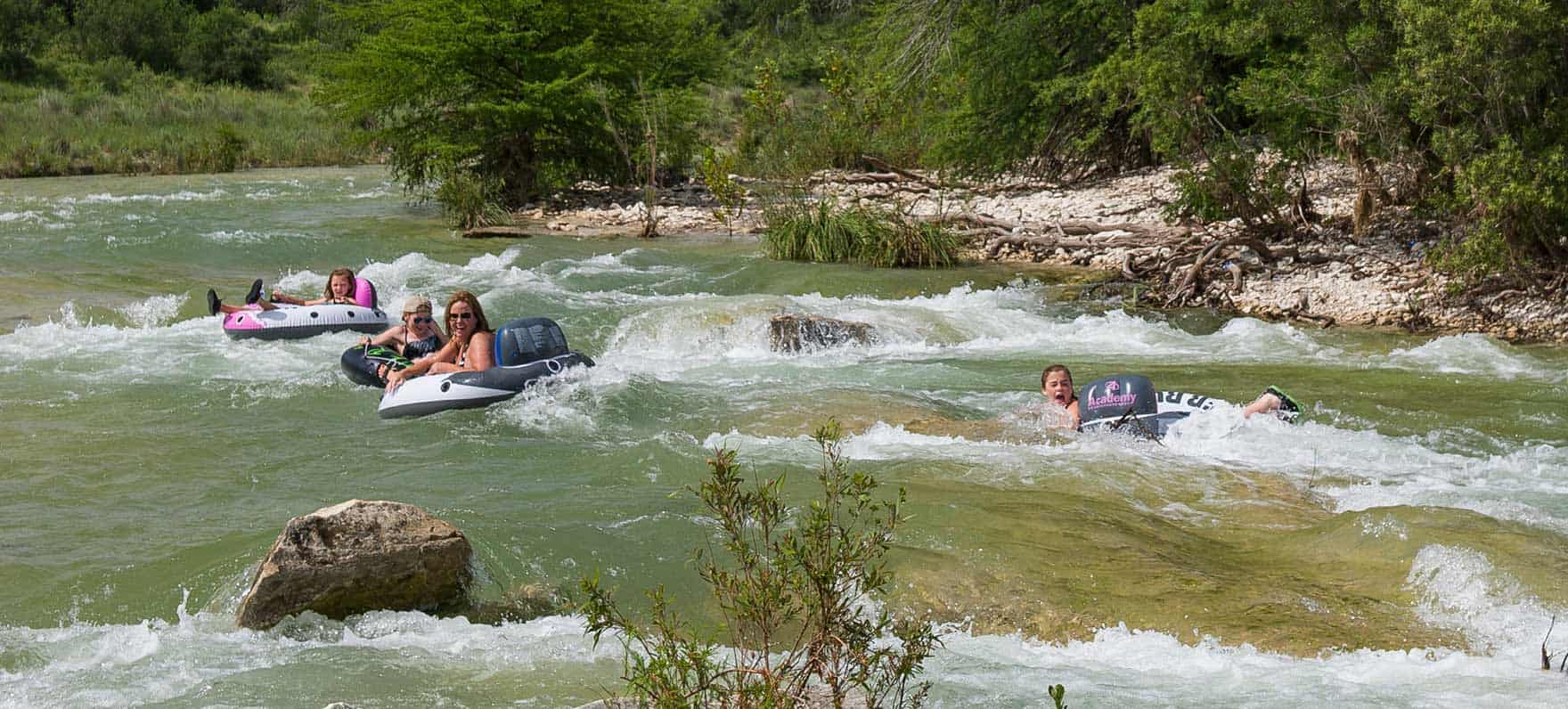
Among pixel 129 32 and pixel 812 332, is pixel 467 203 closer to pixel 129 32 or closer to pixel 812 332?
pixel 812 332

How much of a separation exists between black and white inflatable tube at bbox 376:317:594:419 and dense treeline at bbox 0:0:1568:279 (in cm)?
739

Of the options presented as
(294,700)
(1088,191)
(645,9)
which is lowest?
(294,700)

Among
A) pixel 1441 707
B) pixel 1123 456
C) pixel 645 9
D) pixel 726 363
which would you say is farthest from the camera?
pixel 645 9

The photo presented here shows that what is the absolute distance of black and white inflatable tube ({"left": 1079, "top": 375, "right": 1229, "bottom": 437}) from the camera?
854cm

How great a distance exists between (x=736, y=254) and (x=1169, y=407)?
965 centimetres

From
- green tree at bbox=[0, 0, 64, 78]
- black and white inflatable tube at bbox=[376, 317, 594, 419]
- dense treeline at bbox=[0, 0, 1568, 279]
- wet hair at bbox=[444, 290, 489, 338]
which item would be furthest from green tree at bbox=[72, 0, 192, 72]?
black and white inflatable tube at bbox=[376, 317, 594, 419]

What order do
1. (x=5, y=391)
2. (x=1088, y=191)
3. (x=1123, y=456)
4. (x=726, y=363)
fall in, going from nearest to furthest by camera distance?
(x=1123, y=456), (x=5, y=391), (x=726, y=363), (x=1088, y=191)

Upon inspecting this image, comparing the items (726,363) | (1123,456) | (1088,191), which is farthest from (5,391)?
(1088,191)

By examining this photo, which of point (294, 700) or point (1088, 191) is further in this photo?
point (1088, 191)

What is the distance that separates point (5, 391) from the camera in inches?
401

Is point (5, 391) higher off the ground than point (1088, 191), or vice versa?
point (1088, 191)

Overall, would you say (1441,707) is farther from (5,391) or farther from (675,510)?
(5,391)

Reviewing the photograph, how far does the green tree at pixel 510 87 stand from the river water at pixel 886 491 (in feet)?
25.6

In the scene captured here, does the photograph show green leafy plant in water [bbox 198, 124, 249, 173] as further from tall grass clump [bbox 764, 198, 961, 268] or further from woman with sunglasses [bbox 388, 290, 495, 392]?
woman with sunglasses [bbox 388, 290, 495, 392]
